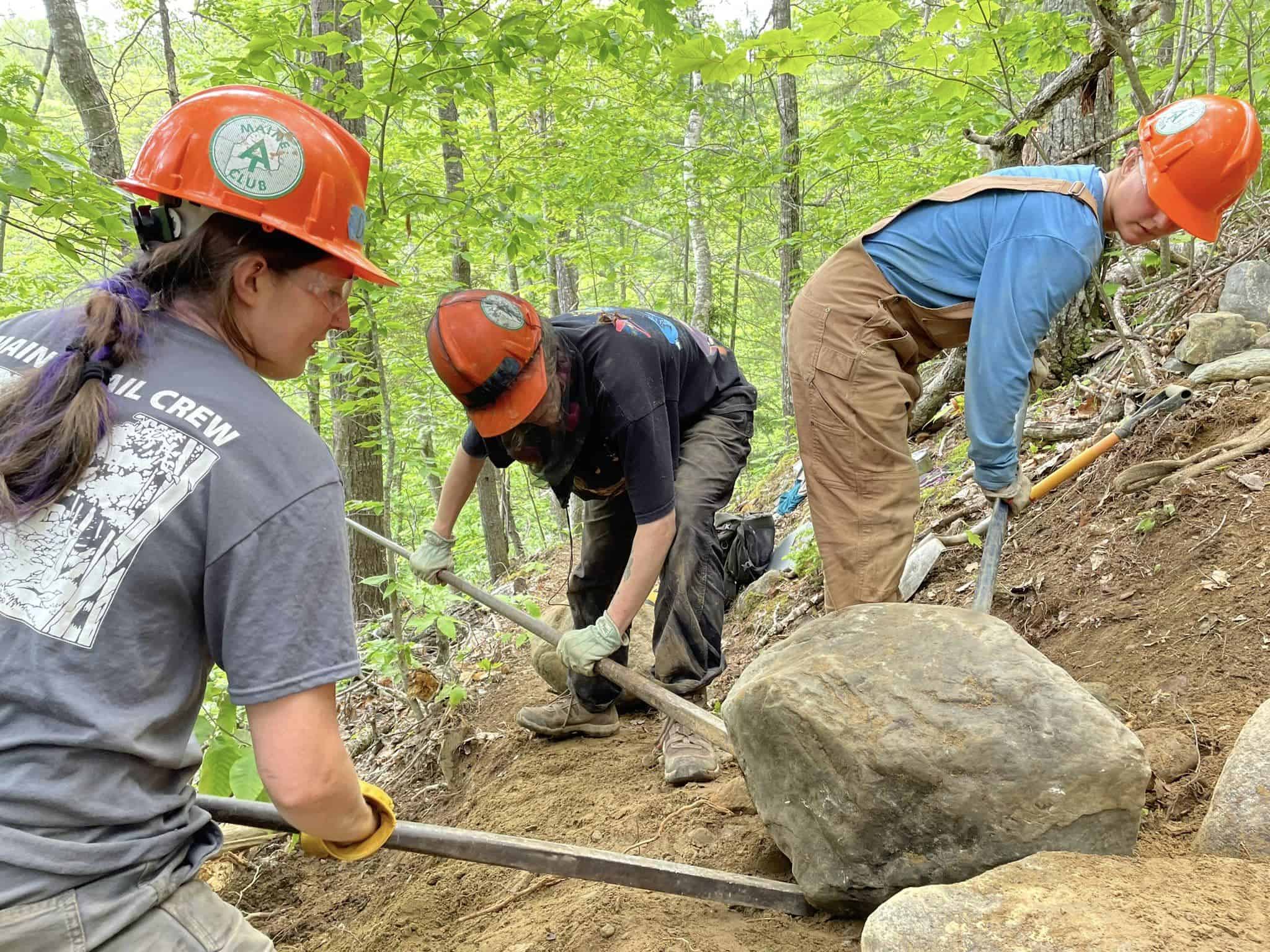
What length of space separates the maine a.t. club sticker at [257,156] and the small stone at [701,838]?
2362 millimetres

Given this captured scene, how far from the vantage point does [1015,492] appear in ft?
9.61

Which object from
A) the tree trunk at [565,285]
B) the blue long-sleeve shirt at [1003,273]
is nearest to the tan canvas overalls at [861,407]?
the blue long-sleeve shirt at [1003,273]

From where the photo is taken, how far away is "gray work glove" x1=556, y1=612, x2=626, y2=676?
3211mm

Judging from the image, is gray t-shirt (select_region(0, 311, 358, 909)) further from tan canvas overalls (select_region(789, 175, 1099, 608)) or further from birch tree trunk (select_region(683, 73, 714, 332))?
birch tree trunk (select_region(683, 73, 714, 332))

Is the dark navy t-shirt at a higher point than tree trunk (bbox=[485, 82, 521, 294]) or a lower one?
lower

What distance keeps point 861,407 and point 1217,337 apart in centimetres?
274

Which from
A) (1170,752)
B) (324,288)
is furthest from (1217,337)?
(324,288)

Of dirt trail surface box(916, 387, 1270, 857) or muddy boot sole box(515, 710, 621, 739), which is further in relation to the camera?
muddy boot sole box(515, 710, 621, 739)

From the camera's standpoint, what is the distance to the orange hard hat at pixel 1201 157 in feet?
8.57

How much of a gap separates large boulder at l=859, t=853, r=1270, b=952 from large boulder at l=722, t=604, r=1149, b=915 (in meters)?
0.17

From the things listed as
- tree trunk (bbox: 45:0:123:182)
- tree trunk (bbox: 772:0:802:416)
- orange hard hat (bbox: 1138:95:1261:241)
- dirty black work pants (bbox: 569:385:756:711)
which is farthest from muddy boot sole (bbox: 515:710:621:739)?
tree trunk (bbox: 772:0:802:416)

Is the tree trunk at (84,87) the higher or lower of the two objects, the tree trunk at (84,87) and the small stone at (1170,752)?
the higher

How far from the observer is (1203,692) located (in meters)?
2.79

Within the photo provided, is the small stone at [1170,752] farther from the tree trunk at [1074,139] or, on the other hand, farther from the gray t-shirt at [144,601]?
the tree trunk at [1074,139]
